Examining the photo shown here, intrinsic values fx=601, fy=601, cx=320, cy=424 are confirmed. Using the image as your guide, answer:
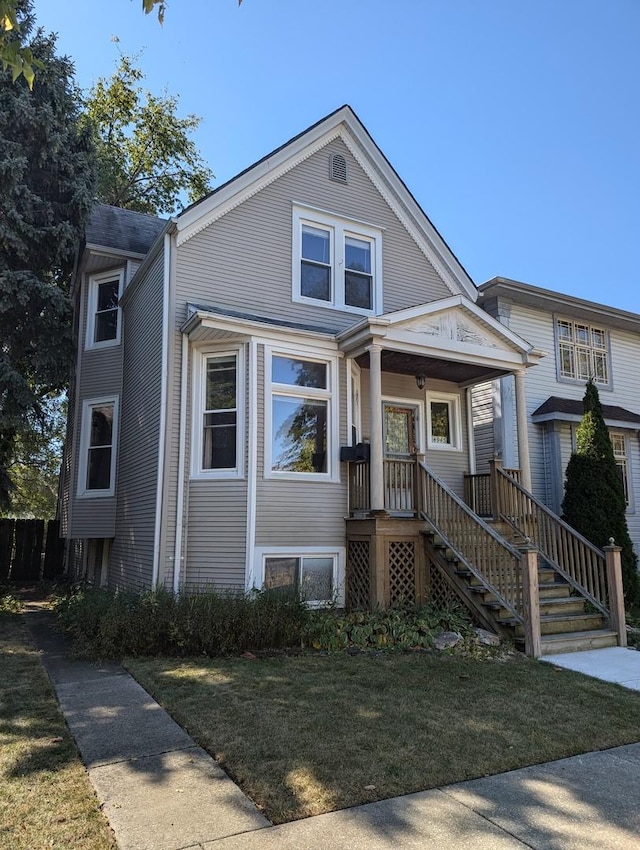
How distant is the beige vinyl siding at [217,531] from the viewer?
30.3 ft

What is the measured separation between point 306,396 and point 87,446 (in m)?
5.23

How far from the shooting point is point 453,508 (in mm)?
9508

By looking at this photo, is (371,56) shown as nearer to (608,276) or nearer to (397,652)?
(397,652)

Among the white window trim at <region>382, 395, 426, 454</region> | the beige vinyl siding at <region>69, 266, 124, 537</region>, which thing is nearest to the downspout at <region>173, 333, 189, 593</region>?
the beige vinyl siding at <region>69, 266, 124, 537</region>

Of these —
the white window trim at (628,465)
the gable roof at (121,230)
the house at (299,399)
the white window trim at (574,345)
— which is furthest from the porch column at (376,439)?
the white window trim at (628,465)

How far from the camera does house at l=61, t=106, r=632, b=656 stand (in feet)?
30.7

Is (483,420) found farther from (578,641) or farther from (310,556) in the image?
(578,641)

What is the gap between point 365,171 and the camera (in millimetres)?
12203

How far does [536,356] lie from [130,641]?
27.9 feet

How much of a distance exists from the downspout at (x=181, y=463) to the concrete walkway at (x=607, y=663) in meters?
5.27

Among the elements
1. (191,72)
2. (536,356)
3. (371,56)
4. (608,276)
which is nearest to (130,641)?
(536,356)

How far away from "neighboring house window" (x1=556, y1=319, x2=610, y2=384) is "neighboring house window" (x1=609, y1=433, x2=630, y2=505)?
1.53 metres

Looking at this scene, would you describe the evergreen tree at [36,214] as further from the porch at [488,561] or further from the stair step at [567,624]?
the stair step at [567,624]

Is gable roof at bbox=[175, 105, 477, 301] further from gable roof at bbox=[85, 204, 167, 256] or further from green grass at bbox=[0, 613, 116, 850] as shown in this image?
green grass at bbox=[0, 613, 116, 850]
